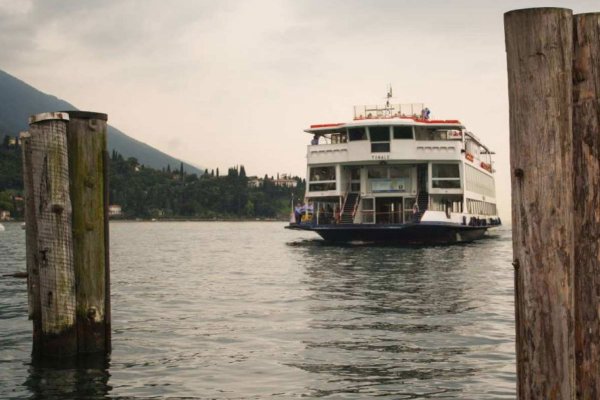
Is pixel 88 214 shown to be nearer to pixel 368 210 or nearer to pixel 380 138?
pixel 380 138

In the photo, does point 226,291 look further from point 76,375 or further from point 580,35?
point 580,35

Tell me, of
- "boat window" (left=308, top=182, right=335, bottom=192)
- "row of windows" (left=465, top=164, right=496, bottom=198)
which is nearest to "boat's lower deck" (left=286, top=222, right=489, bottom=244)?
"boat window" (left=308, top=182, right=335, bottom=192)

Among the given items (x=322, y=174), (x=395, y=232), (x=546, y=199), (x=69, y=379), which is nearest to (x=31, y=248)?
(x=69, y=379)

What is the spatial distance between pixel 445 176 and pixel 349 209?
614 centimetres

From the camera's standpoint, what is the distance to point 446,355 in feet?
35.4

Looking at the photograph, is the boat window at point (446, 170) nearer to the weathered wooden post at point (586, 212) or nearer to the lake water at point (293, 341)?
the lake water at point (293, 341)

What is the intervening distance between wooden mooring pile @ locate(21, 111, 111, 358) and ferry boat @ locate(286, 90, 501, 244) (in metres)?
33.2

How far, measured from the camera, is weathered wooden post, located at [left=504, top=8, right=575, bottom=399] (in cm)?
465

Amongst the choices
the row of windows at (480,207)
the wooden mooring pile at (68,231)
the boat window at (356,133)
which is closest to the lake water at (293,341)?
the wooden mooring pile at (68,231)

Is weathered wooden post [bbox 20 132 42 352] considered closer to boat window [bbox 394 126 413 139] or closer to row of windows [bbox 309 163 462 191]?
boat window [bbox 394 126 413 139]

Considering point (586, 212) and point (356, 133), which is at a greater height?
point (356, 133)

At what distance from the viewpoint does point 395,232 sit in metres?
41.6

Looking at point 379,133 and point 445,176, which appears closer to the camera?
point 379,133

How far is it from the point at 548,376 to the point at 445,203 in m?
43.8
